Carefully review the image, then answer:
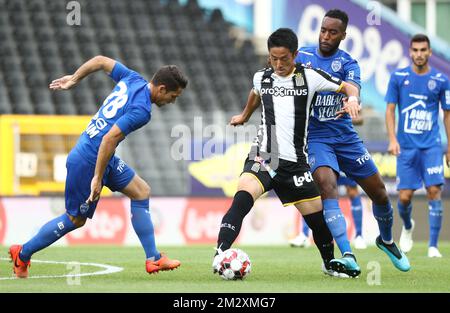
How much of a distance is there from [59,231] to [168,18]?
15024mm

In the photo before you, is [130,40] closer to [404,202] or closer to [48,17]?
[48,17]

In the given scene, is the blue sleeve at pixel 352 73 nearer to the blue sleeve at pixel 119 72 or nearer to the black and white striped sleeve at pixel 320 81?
the black and white striped sleeve at pixel 320 81

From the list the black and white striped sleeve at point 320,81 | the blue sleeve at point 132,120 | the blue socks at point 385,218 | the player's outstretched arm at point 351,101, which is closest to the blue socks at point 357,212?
the blue socks at point 385,218

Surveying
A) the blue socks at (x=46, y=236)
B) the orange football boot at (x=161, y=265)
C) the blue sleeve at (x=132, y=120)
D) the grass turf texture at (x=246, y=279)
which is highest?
the blue sleeve at (x=132, y=120)

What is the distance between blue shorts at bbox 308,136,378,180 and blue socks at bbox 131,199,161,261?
143cm

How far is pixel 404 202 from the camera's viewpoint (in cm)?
1207

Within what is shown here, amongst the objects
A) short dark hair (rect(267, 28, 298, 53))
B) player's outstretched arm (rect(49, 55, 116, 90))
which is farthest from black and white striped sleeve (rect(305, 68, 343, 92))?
player's outstretched arm (rect(49, 55, 116, 90))

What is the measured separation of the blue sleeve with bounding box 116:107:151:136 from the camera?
769 cm

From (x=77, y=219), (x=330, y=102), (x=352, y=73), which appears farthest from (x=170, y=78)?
(x=352, y=73)

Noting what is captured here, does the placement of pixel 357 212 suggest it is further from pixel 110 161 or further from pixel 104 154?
pixel 104 154

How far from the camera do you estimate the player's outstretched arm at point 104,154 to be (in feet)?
25.1
